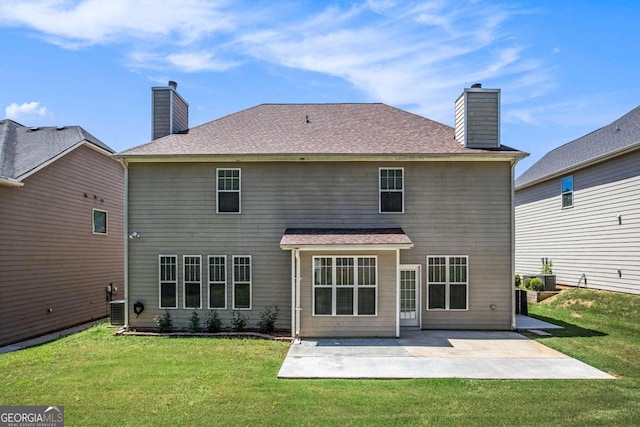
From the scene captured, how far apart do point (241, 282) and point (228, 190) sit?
2.66 m

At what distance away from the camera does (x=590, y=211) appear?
1541 centimetres

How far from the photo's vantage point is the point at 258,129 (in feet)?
41.9

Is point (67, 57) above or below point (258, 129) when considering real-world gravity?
above

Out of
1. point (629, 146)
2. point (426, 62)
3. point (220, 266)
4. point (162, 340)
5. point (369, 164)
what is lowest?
point (162, 340)

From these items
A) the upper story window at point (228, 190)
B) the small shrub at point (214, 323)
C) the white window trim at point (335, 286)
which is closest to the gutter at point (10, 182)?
the upper story window at point (228, 190)

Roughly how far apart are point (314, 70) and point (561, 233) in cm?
1279

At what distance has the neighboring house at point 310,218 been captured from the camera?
1117 centimetres

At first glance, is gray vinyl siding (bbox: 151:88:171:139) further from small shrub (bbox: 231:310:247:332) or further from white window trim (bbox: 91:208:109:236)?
small shrub (bbox: 231:310:247:332)

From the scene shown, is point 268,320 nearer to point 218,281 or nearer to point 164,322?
point 218,281

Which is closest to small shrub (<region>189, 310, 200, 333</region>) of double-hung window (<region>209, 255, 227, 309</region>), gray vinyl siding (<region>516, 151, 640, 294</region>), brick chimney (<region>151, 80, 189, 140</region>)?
double-hung window (<region>209, 255, 227, 309</region>)

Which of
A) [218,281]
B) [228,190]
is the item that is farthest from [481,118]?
[218,281]

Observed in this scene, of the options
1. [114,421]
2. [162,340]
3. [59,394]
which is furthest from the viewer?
[162,340]

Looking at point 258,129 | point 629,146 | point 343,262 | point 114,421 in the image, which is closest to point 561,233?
point 629,146

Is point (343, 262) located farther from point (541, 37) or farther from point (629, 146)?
point (629, 146)
